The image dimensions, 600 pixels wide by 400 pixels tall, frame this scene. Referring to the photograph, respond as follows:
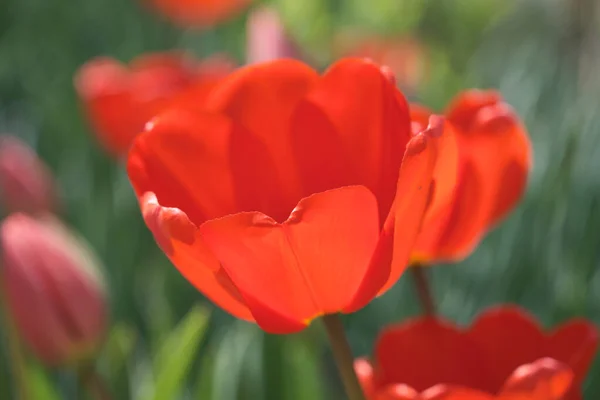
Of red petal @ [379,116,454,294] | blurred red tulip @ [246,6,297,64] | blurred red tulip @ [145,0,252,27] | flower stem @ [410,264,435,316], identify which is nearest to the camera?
red petal @ [379,116,454,294]

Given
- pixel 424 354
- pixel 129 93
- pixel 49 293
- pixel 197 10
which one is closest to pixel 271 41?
pixel 129 93

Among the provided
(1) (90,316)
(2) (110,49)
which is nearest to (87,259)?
(1) (90,316)

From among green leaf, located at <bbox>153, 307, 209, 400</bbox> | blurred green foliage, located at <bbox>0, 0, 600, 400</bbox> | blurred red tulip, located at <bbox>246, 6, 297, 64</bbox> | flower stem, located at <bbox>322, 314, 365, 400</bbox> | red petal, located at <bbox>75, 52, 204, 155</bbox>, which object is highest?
blurred red tulip, located at <bbox>246, 6, 297, 64</bbox>

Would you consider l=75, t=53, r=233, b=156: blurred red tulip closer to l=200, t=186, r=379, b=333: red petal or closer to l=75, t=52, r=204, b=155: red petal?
l=75, t=52, r=204, b=155: red petal

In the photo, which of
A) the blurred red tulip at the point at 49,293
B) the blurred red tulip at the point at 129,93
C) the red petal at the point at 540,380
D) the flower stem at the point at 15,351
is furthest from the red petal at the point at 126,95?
the red petal at the point at 540,380

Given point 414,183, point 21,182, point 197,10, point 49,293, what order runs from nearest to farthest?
1. point 414,183
2. point 49,293
3. point 21,182
4. point 197,10

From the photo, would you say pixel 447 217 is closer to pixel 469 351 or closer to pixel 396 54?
pixel 469 351

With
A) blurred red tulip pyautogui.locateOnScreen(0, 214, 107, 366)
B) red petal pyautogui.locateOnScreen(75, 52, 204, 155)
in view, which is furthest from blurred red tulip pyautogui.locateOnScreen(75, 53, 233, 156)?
blurred red tulip pyautogui.locateOnScreen(0, 214, 107, 366)
